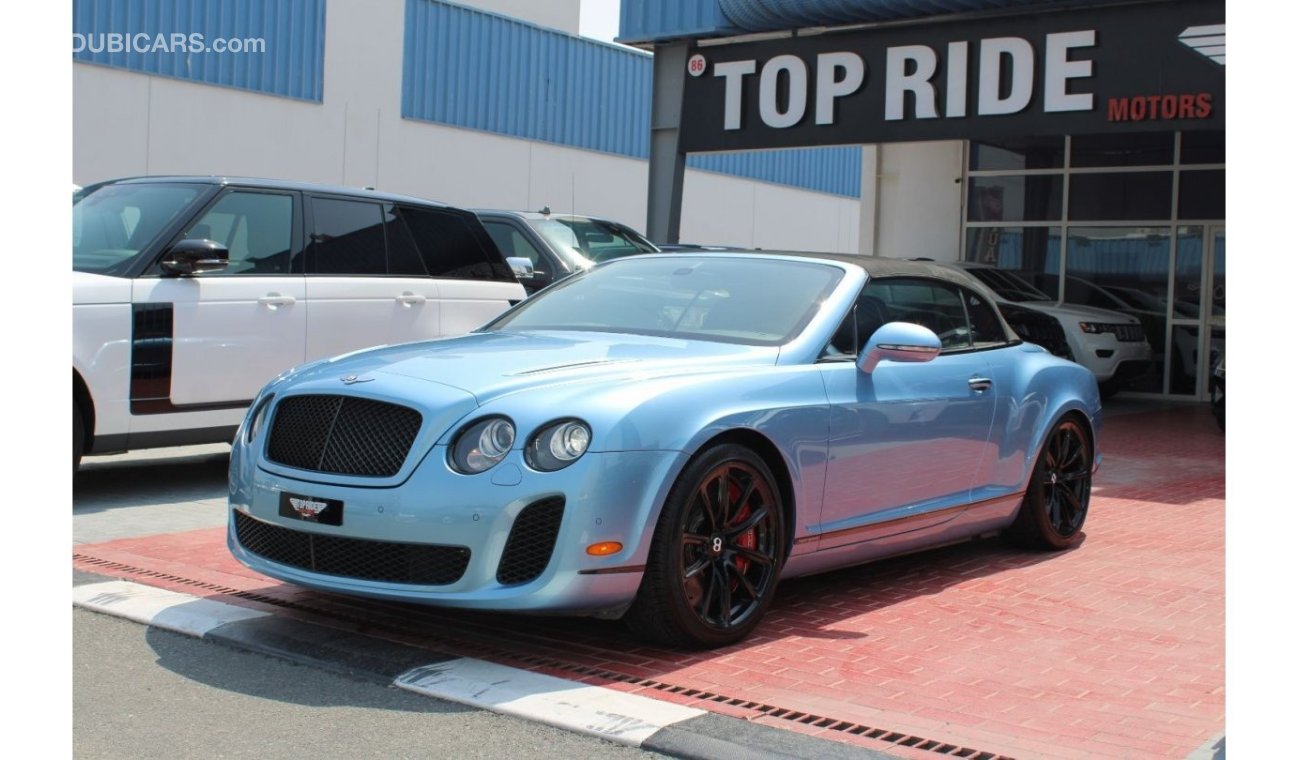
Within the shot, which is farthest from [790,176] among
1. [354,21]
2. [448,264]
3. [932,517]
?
[932,517]

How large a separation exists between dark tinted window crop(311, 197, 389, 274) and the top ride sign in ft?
22.2

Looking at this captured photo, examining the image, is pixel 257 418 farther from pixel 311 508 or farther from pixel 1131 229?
pixel 1131 229

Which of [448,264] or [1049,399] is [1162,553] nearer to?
[1049,399]

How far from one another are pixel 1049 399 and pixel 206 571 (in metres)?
4.07

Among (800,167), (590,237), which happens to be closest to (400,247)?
(590,237)

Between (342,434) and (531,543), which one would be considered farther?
(342,434)

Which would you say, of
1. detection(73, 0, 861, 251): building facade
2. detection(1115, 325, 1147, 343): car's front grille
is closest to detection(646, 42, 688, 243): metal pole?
detection(1115, 325, 1147, 343): car's front grille

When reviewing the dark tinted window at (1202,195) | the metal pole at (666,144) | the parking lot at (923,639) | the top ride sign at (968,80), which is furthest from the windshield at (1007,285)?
the parking lot at (923,639)

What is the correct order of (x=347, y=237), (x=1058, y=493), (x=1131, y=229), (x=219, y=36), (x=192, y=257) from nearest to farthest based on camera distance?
1. (x=1058, y=493)
2. (x=192, y=257)
3. (x=347, y=237)
4. (x=1131, y=229)
5. (x=219, y=36)

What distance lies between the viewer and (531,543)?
463cm

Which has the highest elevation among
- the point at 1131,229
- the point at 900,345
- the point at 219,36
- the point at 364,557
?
the point at 219,36

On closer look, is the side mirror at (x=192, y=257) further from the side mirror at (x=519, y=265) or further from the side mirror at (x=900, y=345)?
the side mirror at (x=900, y=345)

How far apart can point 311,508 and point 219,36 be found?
77.9ft

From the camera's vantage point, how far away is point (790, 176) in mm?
41969
